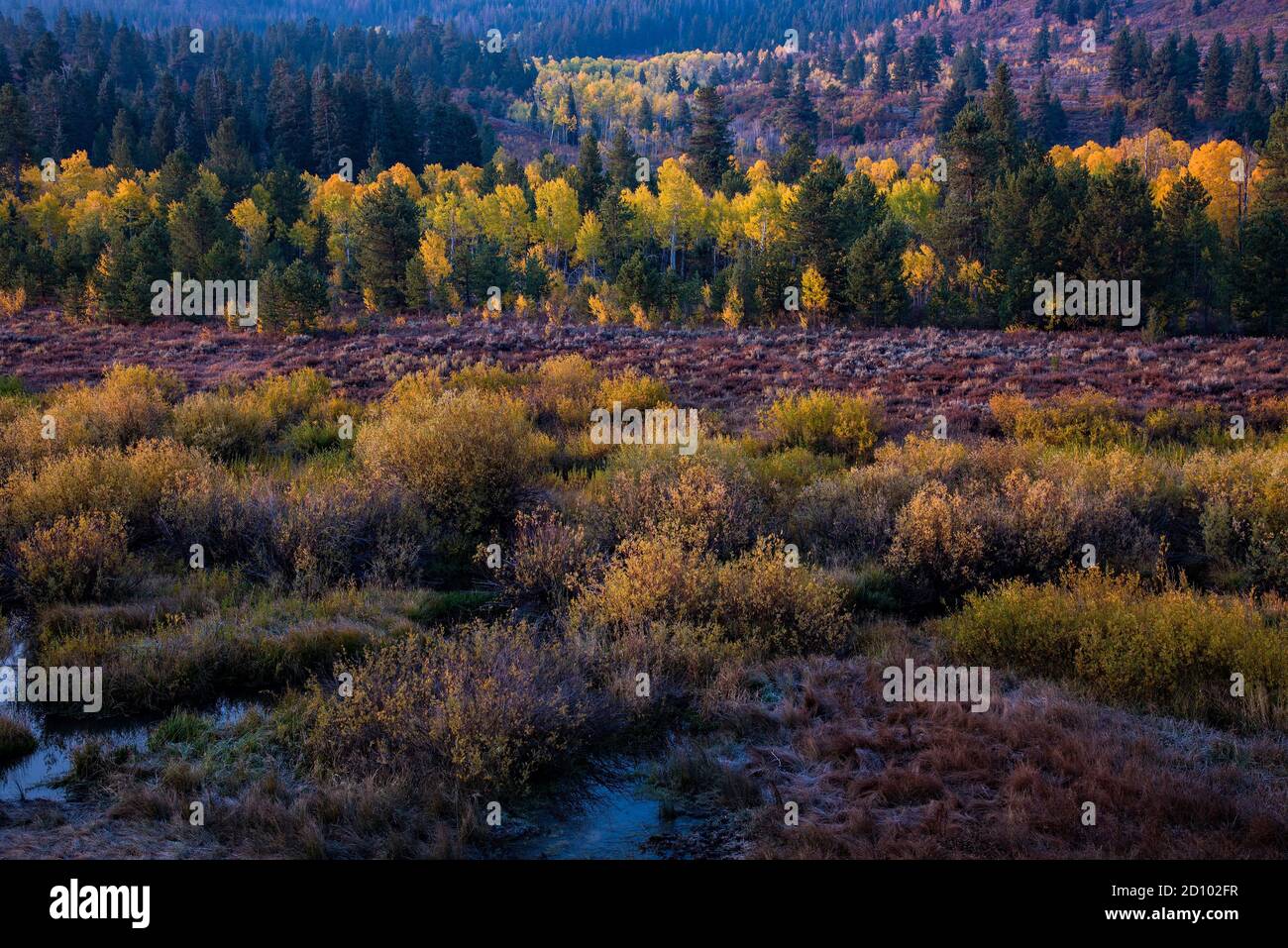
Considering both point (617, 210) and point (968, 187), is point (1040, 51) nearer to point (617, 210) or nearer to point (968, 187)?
point (968, 187)

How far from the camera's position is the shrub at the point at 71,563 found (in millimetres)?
8445

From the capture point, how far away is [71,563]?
28.1 feet

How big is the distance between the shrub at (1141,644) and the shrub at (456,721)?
142 inches

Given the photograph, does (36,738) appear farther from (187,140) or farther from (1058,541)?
(187,140)

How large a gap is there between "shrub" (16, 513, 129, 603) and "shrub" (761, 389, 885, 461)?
10.2 metres

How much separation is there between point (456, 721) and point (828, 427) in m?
11.3

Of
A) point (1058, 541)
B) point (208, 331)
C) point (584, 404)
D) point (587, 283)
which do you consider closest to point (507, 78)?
point (587, 283)

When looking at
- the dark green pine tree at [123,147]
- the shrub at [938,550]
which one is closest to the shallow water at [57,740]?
the shrub at [938,550]

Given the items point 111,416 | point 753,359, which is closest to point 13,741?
point 111,416

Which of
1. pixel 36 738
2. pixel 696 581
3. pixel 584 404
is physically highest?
pixel 584 404

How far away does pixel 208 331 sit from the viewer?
33594mm

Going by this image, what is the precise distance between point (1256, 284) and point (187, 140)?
8159cm

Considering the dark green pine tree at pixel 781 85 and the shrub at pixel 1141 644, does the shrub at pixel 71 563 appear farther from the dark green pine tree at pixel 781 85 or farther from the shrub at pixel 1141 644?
the dark green pine tree at pixel 781 85

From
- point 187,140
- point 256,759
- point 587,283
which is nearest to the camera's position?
point 256,759
